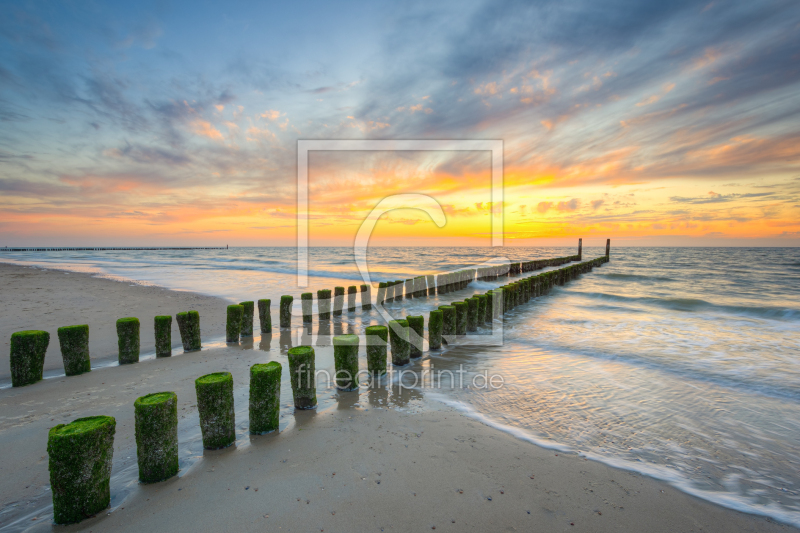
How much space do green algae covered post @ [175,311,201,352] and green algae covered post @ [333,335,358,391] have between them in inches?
136

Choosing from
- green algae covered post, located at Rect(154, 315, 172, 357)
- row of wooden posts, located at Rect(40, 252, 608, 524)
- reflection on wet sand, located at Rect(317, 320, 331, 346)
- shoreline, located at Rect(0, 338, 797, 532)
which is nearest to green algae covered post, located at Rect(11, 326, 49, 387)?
shoreline, located at Rect(0, 338, 797, 532)

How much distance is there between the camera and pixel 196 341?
6.74m

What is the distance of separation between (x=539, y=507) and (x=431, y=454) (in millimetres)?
1077

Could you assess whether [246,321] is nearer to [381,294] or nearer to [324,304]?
[324,304]

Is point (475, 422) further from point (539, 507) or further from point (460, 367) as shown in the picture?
point (460, 367)

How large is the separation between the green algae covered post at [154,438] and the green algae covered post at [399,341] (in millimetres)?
3721

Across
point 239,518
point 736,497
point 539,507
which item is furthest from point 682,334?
point 239,518

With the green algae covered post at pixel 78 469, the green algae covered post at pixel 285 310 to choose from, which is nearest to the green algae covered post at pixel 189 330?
Answer: the green algae covered post at pixel 285 310

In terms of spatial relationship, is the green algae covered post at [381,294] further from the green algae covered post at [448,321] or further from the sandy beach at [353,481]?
the sandy beach at [353,481]

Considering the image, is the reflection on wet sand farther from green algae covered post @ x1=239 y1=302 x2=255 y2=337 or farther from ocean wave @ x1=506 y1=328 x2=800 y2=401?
ocean wave @ x1=506 y1=328 x2=800 y2=401

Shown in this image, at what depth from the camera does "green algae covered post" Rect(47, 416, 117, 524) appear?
2449mm

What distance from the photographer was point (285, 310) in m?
8.68

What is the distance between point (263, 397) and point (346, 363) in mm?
1464

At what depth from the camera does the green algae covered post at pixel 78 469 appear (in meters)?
2.45
